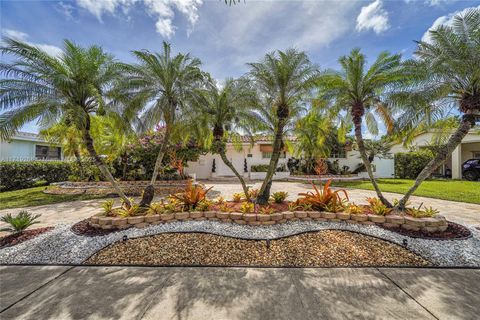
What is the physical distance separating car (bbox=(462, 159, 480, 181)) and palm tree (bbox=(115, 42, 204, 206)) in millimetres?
26240

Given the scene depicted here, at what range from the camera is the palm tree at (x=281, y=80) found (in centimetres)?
753

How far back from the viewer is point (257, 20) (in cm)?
820

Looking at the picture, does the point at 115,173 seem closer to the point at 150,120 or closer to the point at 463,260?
the point at 150,120

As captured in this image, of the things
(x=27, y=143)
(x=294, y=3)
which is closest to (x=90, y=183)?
(x=27, y=143)

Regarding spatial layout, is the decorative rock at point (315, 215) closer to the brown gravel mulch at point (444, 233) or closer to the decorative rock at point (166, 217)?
the brown gravel mulch at point (444, 233)

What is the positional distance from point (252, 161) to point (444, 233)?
20209 millimetres

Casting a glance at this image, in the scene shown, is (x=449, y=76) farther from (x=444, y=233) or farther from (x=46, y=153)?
(x=46, y=153)

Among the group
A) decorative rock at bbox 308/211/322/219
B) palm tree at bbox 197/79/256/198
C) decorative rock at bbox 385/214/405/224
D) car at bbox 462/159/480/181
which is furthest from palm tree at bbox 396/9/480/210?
car at bbox 462/159/480/181

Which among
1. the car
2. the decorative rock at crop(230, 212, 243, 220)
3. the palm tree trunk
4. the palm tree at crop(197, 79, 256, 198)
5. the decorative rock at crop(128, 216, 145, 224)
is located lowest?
the decorative rock at crop(128, 216, 145, 224)

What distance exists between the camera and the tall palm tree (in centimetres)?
754

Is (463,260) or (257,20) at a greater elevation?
(257,20)

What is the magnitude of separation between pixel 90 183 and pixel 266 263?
1444cm

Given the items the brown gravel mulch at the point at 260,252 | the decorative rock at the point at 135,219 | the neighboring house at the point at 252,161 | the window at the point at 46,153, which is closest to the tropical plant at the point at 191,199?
the decorative rock at the point at 135,219

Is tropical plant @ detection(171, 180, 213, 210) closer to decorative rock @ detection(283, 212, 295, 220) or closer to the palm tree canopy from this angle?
decorative rock @ detection(283, 212, 295, 220)
